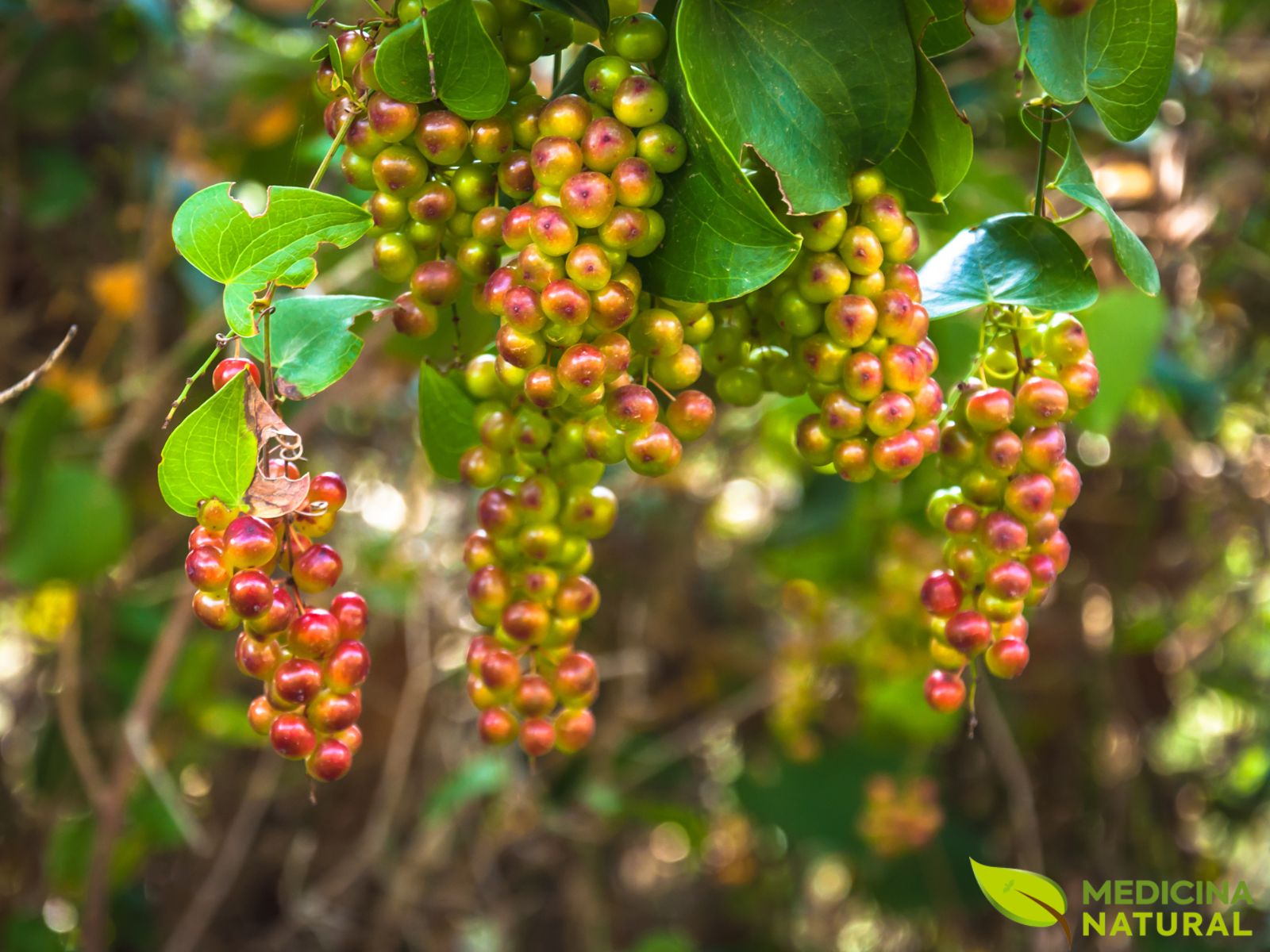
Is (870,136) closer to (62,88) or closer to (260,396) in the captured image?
(260,396)

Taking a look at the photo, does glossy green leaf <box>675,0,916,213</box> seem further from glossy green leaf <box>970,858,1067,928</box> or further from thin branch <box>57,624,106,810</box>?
thin branch <box>57,624,106,810</box>

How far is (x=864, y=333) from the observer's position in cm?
38

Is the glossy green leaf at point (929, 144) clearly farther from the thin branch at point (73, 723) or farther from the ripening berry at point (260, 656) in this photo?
the thin branch at point (73, 723)

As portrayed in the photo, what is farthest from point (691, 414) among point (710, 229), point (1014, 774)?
point (1014, 774)

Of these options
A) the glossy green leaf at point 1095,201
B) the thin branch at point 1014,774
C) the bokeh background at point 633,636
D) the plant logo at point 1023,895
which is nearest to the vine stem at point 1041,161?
the glossy green leaf at point 1095,201

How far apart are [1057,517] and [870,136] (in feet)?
0.56

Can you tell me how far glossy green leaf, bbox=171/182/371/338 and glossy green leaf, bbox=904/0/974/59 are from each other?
9.0 inches

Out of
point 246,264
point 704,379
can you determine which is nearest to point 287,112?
point 704,379

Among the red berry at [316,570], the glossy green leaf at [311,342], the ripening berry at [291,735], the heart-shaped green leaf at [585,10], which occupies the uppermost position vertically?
the heart-shaped green leaf at [585,10]

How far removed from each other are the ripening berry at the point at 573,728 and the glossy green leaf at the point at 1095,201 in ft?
0.95

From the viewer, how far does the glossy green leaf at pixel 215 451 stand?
1.18 feet

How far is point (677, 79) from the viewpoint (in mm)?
381

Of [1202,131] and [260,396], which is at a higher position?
[260,396]

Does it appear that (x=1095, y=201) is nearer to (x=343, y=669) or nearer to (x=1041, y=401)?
(x=1041, y=401)
